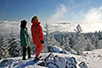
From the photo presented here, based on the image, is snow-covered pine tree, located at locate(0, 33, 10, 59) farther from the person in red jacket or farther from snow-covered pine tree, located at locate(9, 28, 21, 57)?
the person in red jacket

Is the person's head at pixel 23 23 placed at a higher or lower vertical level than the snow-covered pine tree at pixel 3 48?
higher

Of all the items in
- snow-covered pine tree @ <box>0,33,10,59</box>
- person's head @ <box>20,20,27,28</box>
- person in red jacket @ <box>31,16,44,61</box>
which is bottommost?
snow-covered pine tree @ <box>0,33,10,59</box>

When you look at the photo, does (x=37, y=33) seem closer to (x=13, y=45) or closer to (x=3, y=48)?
(x=13, y=45)

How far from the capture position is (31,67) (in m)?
3.99

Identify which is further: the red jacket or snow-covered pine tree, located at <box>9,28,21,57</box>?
snow-covered pine tree, located at <box>9,28,21,57</box>

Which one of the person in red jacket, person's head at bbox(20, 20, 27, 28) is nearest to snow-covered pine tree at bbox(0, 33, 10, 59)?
person's head at bbox(20, 20, 27, 28)

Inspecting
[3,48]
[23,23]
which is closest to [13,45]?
[3,48]

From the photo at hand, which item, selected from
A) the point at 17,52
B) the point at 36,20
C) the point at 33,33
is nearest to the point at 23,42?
the point at 33,33

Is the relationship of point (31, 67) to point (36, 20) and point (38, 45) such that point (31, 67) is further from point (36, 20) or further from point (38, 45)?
point (36, 20)

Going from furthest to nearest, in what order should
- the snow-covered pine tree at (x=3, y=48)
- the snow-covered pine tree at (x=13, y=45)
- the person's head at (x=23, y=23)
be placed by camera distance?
the snow-covered pine tree at (x=13, y=45) → the snow-covered pine tree at (x=3, y=48) → the person's head at (x=23, y=23)

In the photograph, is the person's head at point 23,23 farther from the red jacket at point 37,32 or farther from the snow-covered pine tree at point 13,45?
the snow-covered pine tree at point 13,45

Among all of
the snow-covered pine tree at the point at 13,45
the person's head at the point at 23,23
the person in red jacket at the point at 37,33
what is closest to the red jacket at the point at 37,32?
the person in red jacket at the point at 37,33

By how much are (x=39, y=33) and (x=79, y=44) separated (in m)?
24.3

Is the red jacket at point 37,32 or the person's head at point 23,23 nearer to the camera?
the red jacket at point 37,32
